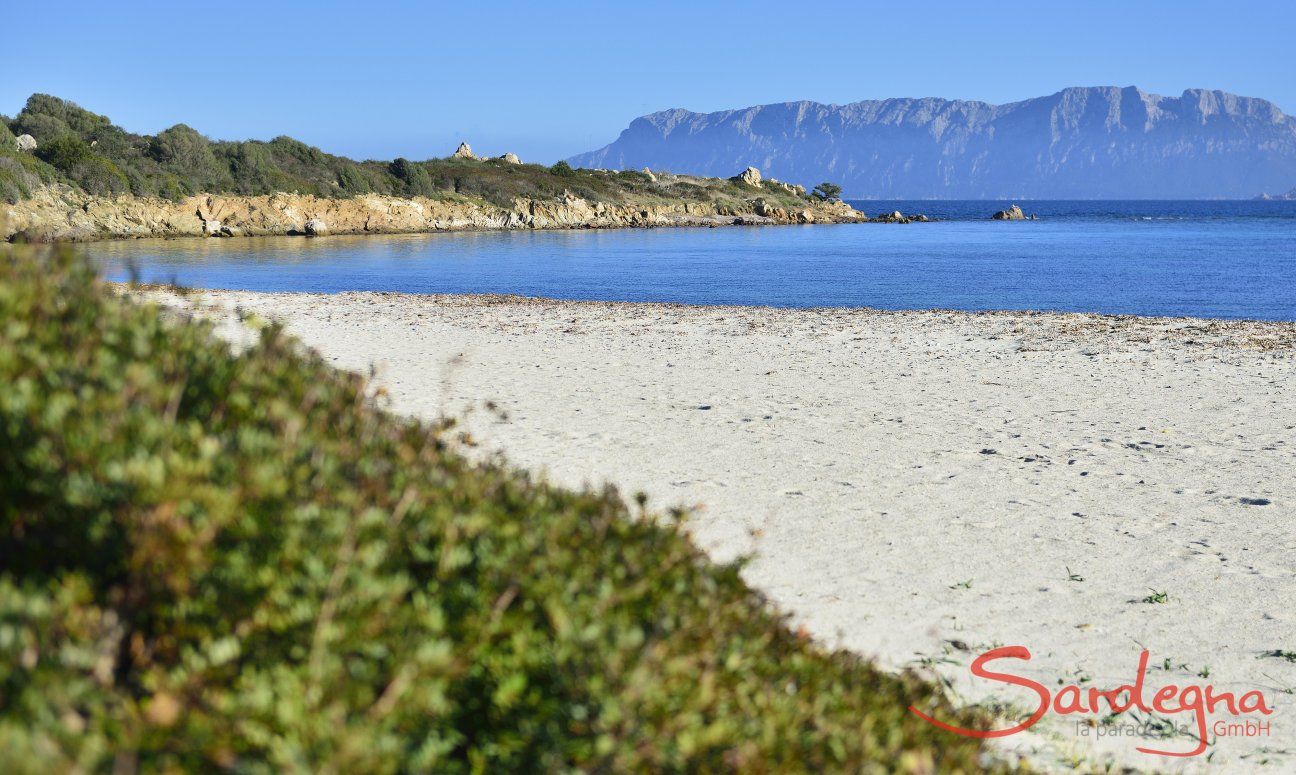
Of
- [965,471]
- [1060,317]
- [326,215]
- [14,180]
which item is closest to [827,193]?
[326,215]

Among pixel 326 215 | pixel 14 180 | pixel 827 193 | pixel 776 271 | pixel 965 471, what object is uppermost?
pixel 827 193

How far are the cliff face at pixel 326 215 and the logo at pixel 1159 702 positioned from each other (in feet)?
128

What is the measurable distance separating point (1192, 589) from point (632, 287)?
2665cm

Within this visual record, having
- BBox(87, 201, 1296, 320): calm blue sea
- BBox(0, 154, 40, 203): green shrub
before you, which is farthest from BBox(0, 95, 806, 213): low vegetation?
BBox(87, 201, 1296, 320): calm blue sea

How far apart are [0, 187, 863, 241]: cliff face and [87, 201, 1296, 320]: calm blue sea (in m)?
5.15

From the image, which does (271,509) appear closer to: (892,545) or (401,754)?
(401,754)

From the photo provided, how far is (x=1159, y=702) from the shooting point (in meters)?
4.80

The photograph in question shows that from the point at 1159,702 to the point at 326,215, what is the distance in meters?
72.3

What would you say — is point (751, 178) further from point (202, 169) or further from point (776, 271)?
point (776, 271)

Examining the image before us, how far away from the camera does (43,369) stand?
2475 mm

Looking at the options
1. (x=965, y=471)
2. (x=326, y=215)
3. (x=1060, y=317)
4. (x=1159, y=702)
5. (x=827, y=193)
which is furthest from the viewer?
(x=827, y=193)

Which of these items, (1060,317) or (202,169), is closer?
(1060,317)

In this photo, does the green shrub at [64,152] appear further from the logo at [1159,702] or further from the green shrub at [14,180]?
the logo at [1159,702]

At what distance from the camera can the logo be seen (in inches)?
183
